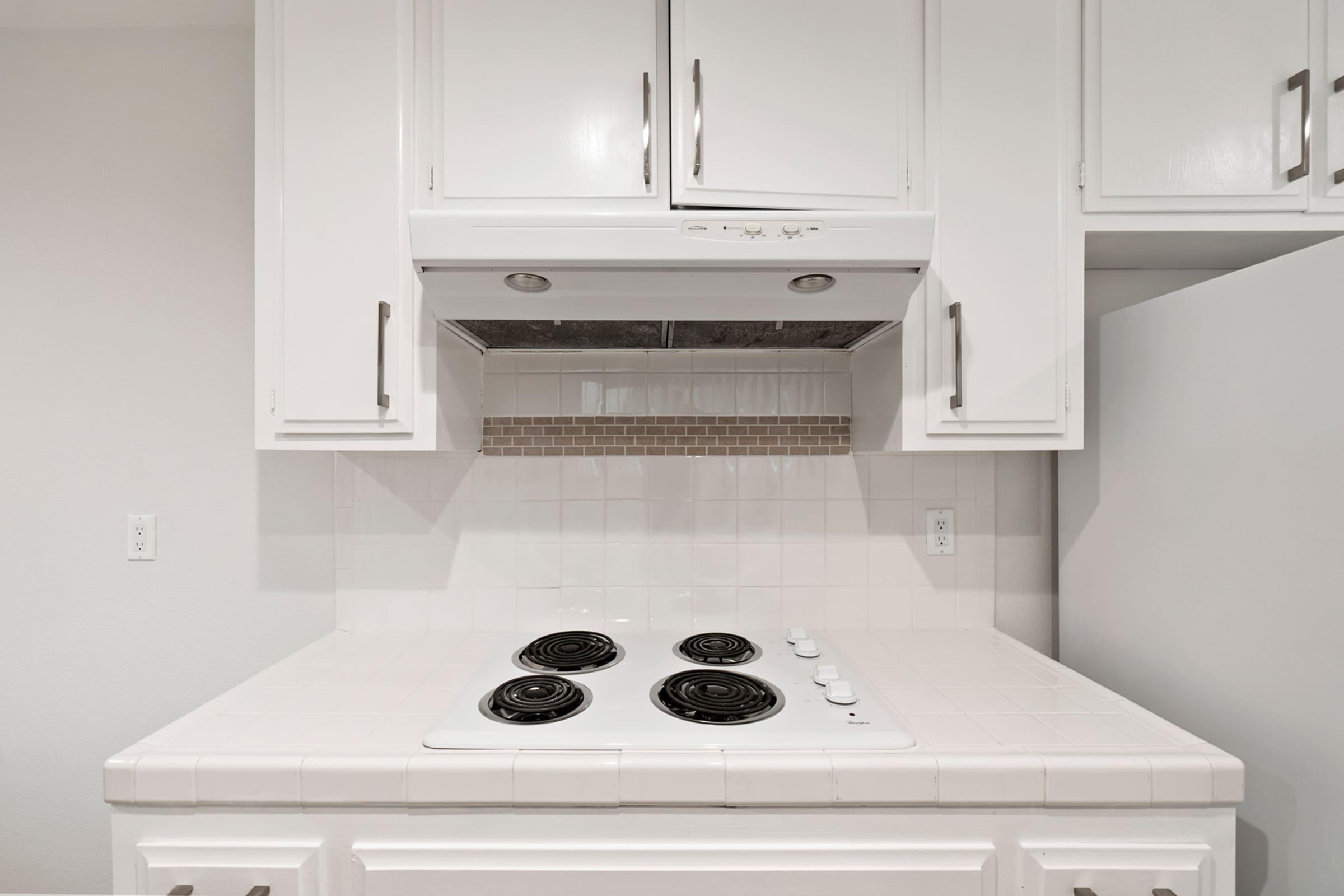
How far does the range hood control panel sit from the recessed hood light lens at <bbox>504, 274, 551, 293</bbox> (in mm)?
267

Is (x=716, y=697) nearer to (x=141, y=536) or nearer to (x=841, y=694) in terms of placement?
(x=841, y=694)

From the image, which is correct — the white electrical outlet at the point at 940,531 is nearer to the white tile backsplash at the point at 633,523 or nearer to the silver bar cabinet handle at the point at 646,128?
the white tile backsplash at the point at 633,523

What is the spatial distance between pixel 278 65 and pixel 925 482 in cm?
169

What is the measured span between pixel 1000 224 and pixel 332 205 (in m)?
1.32

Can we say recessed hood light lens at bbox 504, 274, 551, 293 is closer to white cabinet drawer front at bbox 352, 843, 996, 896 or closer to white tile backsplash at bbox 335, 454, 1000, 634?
white tile backsplash at bbox 335, 454, 1000, 634

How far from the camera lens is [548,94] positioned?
1.18 metres

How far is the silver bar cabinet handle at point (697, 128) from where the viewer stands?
3.76 feet

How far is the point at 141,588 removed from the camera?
157cm

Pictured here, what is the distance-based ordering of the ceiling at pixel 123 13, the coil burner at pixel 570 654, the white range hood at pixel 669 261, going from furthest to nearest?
1. the ceiling at pixel 123 13
2. the coil burner at pixel 570 654
3. the white range hood at pixel 669 261

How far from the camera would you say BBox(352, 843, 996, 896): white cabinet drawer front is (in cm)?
90

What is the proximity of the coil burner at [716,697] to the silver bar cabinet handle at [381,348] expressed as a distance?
76 cm

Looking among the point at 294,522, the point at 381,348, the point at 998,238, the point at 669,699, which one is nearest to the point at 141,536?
the point at 294,522

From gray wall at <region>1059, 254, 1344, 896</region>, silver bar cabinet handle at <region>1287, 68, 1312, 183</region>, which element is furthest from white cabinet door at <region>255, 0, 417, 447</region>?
silver bar cabinet handle at <region>1287, 68, 1312, 183</region>

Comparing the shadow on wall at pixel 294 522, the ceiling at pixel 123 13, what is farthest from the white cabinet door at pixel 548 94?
the shadow on wall at pixel 294 522
